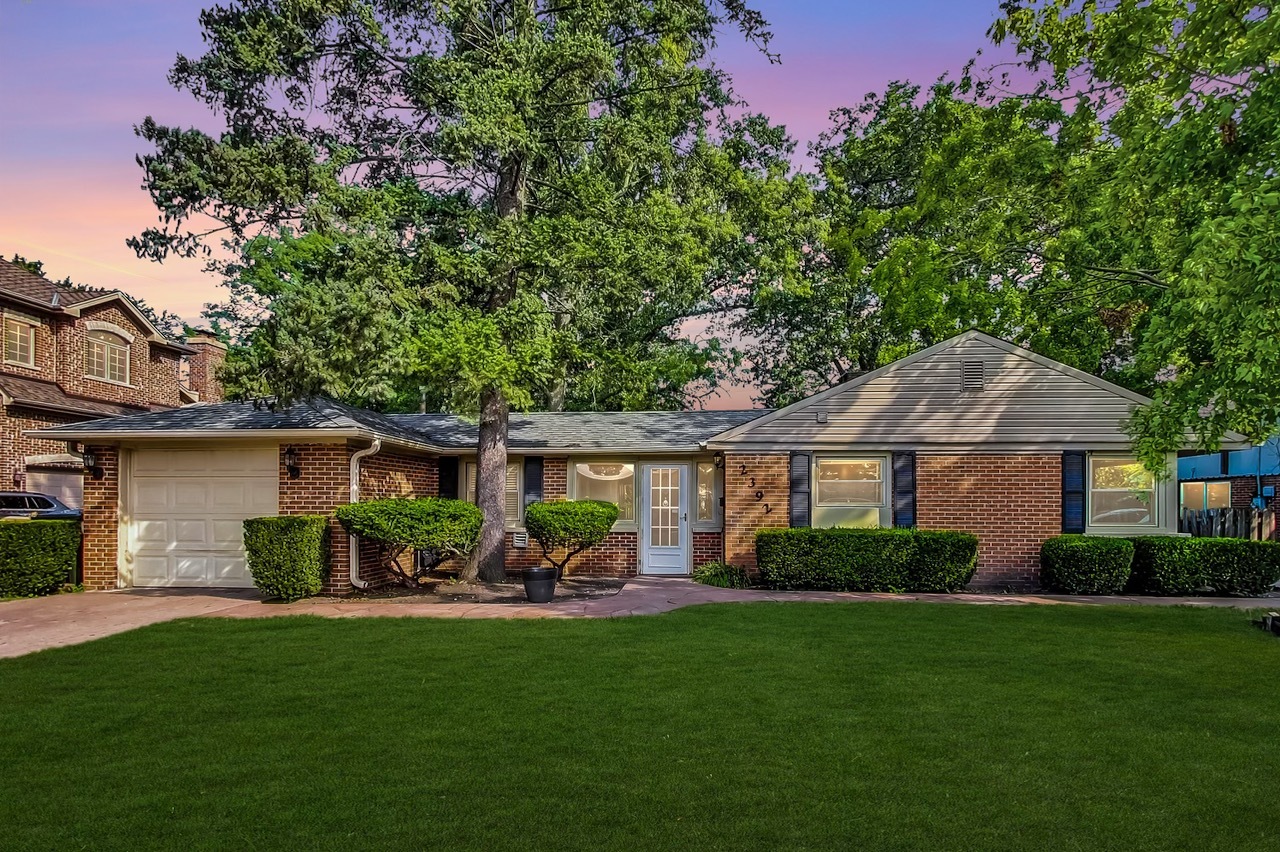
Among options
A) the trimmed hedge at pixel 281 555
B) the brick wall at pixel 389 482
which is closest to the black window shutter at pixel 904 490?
the brick wall at pixel 389 482

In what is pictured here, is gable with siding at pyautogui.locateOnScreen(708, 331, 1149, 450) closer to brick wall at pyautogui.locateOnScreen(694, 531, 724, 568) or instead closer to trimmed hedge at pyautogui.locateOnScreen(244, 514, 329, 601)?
brick wall at pyautogui.locateOnScreen(694, 531, 724, 568)

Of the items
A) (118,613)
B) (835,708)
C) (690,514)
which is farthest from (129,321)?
(835,708)

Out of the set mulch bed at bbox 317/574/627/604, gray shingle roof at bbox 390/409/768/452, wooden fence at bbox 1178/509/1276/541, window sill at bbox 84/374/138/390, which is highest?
window sill at bbox 84/374/138/390

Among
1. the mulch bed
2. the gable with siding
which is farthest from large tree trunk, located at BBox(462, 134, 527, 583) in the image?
the gable with siding

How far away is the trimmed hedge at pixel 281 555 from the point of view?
41.0ft

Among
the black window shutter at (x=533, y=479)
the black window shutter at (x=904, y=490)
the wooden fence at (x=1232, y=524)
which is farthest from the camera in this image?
the black window shutter at (x=533, y=479)

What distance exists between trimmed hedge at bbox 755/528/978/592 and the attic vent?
111 inches

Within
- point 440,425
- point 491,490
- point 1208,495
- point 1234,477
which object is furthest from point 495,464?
point 1208,495

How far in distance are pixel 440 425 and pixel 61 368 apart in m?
12.9

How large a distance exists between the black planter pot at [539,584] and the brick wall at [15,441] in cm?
1470

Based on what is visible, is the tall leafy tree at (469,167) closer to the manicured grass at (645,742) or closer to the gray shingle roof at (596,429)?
the gray shingle roof at (596,429)

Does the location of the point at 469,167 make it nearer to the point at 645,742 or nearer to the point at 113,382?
the point at 645,742

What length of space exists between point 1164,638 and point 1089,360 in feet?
44.8

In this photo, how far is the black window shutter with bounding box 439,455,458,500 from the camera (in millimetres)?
17562
